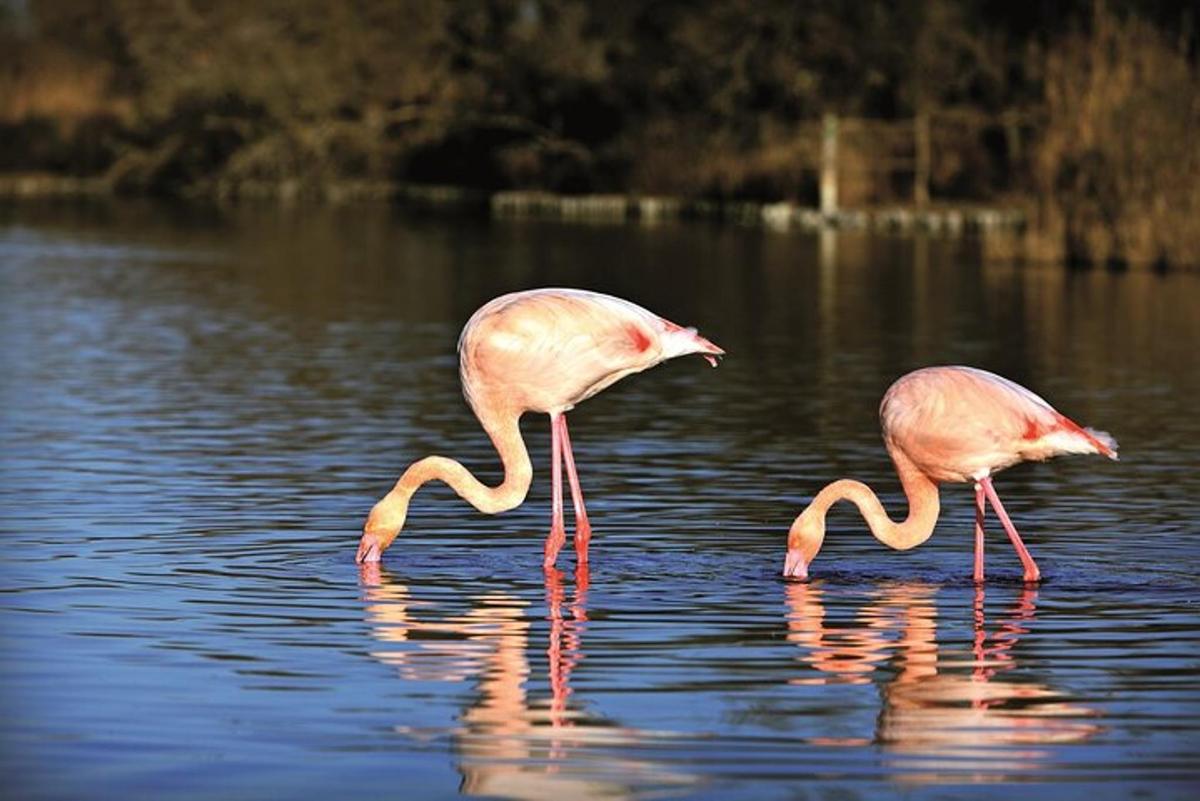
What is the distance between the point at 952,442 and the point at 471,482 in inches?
70.7

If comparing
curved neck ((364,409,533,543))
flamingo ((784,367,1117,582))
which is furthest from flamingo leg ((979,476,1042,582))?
curved neck ((364,409,533,543))

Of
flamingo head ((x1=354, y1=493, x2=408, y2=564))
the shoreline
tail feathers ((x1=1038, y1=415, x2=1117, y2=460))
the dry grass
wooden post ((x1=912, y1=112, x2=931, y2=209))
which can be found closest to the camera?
tail feathers ((x1=1038, y1=415, x2=1117, y2=460))

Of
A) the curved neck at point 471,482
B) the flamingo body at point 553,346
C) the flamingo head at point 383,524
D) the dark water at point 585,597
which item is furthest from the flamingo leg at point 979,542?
the flamingo head at point 383,524

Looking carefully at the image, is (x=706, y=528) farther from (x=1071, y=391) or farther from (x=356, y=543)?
(x=1071, y=391)

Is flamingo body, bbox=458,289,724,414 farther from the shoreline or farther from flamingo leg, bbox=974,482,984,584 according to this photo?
the shoreline

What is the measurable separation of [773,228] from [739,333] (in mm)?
21667

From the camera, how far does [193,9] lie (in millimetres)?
68750

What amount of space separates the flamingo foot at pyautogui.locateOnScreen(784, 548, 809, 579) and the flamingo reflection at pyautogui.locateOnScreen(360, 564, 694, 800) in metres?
0.76

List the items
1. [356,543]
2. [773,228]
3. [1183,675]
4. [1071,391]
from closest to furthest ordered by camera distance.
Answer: [1183,675], [356,543], [1071,391], [773,228]

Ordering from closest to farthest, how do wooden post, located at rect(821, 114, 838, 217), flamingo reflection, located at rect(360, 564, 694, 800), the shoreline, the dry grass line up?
flamingo reflection, located at rect(360, 564, 694, 800) < the dry grass < the shoreline < wooden post, located at rect(821, 114, 838, 217)

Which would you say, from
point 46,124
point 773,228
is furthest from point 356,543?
point 46,124

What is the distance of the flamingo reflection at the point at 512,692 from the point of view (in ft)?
21.8

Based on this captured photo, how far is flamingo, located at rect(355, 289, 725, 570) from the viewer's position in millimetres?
10336

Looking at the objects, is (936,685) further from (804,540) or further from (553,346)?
(553,346)
